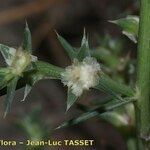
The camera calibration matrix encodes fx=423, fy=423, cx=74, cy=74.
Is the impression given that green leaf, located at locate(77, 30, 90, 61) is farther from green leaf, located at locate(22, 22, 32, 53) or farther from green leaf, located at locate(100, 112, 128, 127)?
green leaf, located at locate(100, 112, 128, 127)

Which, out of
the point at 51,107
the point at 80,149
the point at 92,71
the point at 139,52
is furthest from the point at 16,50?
the point at 51,107

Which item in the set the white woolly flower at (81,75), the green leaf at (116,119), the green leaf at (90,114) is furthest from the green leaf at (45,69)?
the green leaf at (116,119)

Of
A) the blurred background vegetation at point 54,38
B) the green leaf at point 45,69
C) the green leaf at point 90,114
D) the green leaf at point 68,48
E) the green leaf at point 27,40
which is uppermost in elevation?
the green leaf at point 27,40

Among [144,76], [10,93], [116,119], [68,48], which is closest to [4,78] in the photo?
[10,93]

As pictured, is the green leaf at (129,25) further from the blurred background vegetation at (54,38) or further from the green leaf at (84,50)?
A: the blurred background vegetation at (54,38)

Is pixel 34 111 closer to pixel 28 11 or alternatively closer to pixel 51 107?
pixel 51 107

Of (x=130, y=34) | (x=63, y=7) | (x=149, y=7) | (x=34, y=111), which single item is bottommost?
(x=63, y=7)

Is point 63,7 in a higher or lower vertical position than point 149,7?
lower
